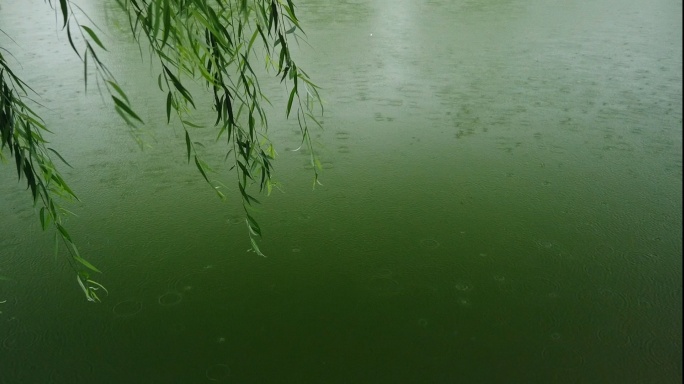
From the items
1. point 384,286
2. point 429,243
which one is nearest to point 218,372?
point 384,286

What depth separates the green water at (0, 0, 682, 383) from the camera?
1.23 meters

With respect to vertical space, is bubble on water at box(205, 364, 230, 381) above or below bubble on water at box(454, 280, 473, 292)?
below

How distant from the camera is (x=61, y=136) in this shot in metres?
2.37

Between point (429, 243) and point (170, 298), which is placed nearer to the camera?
point (170, 298)

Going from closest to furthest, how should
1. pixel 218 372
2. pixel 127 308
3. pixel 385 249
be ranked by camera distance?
pixel 218 372, pixel 127 308, pixel 385 249

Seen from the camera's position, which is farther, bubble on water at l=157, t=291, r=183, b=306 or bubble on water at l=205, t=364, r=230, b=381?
bubble on water at l=157, t=291, r=183, b=306

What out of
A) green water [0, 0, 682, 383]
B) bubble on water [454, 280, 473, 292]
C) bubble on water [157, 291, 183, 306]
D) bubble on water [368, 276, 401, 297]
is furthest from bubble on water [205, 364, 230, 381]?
bubble on water [454, 280, 473, 292]

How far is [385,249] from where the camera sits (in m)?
1.60

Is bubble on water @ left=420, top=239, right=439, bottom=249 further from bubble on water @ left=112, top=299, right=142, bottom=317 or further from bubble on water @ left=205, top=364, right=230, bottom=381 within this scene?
bubble on water @ left=112, top=299, right=142, bottom=317

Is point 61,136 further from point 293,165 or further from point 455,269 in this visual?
point 455,269

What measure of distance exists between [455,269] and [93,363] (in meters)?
0.98

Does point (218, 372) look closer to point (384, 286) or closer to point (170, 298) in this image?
point (170, 298)

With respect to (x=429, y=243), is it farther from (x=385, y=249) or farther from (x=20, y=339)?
(x=20, y=339)

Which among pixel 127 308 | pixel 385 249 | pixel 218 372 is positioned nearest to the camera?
pixel 218 372
